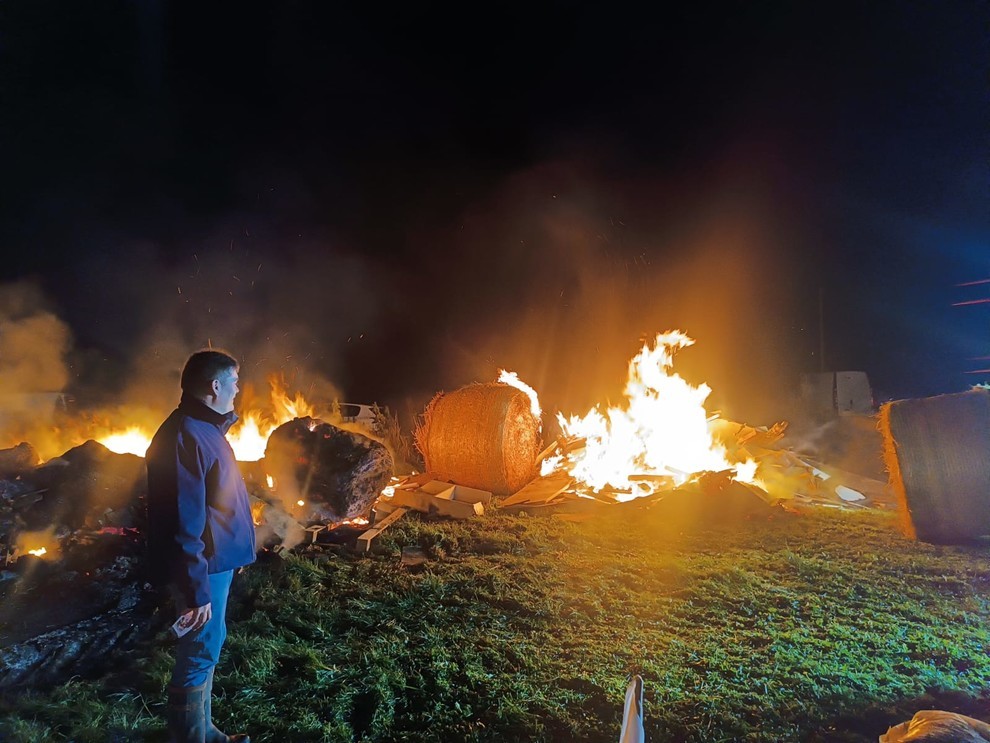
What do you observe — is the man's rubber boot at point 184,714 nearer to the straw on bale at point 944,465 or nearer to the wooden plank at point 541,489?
the wooden plank at point 541,489

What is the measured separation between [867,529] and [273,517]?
8210 millimetres

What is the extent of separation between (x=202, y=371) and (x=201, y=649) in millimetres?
1523

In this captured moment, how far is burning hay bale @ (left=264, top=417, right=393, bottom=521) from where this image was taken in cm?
699

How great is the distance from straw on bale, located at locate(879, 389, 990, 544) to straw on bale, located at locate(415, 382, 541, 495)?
5.62 metres

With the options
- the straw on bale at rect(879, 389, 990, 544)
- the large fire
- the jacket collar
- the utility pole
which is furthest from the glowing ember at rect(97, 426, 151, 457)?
the utility pole

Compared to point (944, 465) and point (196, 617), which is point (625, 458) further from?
point (196, 617)

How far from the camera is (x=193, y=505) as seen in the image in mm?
2588

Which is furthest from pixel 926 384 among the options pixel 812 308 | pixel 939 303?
pixel 812 308

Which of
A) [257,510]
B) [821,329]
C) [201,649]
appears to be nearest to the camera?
[201,649]

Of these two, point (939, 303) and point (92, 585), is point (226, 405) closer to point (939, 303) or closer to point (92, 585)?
point (92, 585)

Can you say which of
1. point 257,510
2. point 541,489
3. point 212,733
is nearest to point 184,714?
point 212,733

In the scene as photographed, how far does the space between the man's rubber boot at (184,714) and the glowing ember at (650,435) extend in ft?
23.8

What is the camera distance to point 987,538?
6.25 meters

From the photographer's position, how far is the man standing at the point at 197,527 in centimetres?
253
